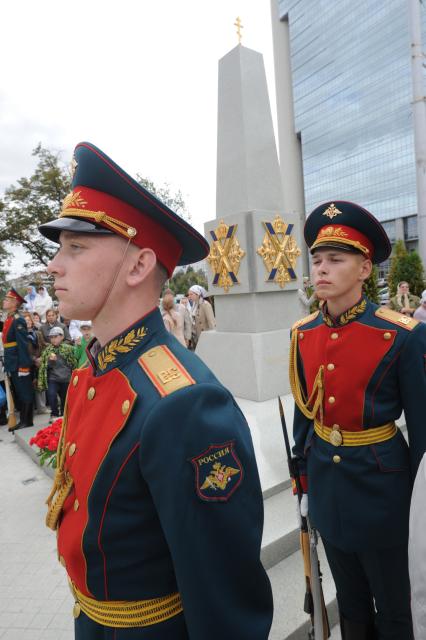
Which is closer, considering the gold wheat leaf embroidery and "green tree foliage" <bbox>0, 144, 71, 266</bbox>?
the gold wheat leaf embroidery

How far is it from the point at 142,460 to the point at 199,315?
7.91 m

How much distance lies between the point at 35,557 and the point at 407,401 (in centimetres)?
294

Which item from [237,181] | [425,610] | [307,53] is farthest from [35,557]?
[307,53]

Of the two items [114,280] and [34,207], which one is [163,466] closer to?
[114,280]

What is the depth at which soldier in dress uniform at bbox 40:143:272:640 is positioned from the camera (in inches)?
41.1

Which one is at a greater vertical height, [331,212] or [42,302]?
[42,302]

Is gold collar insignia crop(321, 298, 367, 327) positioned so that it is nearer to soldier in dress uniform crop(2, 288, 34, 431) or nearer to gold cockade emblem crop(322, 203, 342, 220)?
gold cockade emblem crop(322, 203, 342, 220)

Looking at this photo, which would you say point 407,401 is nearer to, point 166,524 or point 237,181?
point 166,524

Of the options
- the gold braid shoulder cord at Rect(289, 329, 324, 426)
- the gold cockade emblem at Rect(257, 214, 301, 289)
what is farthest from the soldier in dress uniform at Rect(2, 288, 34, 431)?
the gold braid shoulder cord at Rect(289, 329, 324, 426)

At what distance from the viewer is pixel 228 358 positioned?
5.30m

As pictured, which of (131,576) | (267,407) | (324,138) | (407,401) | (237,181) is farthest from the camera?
(324,138)

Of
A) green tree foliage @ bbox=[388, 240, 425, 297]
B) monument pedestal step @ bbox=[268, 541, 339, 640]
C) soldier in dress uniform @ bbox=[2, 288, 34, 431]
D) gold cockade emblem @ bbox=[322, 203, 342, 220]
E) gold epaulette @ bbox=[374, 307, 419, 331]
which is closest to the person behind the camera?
gold epaulette @ bbox=[374, 307, 419, 331]

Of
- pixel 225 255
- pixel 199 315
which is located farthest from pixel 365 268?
pixel 199 315

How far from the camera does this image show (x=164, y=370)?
1176 millimetres
